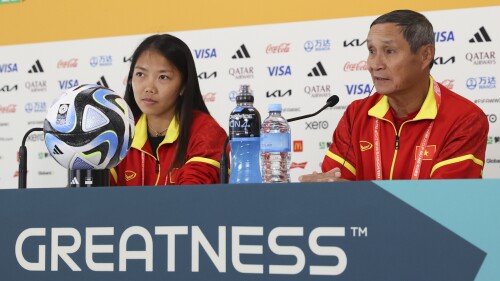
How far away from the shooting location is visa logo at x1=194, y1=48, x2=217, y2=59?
3549 mm

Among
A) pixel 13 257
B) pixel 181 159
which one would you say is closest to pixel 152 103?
pixel 181 159

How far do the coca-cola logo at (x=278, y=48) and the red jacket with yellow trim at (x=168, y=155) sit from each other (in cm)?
113

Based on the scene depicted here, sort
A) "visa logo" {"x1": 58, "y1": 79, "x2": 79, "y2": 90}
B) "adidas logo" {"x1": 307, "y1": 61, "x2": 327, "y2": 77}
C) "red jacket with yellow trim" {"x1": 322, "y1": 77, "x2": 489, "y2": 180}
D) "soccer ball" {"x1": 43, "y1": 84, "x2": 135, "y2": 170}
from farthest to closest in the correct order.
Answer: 1. "visa logo" {"x1": 58, "y1": 79, "x2": 79, "y2": 90}
2. "adidas logo" {"x1": 307, "y1": 61, "x2": 327, "y2": 77}
3. "red jacket with yellow trim" {"x1": 322, "y1": 77, "x2": 489, "y2": 180}
4. "soccer ball" {"x1": 43, "y1": 84, "x2": 135, "y2": 170}

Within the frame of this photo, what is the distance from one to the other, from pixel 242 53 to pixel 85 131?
6.49ft

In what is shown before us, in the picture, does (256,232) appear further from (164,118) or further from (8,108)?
(8,108)

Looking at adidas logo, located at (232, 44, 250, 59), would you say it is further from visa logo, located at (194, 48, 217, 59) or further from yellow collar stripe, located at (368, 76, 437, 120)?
yellow collar stripe, located at (368, 76, 437, 120)

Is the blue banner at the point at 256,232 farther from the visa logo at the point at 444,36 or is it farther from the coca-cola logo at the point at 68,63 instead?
the coca-cola logo at the point at 68,63

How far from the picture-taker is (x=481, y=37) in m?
3.05

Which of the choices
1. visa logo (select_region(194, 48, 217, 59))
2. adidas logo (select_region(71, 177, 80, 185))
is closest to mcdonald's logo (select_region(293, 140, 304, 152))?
visa logo (select_region(194, 48, 217, 59))

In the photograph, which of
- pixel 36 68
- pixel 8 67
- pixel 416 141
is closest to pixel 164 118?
pixel 416 141

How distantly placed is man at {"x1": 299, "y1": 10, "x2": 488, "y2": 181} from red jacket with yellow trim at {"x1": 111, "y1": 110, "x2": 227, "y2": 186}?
0.33 m

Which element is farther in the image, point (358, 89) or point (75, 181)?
point (358, 89)

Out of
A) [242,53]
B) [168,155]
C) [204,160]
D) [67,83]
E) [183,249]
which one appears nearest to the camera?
[183,249]

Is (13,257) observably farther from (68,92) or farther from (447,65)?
(447,65)
